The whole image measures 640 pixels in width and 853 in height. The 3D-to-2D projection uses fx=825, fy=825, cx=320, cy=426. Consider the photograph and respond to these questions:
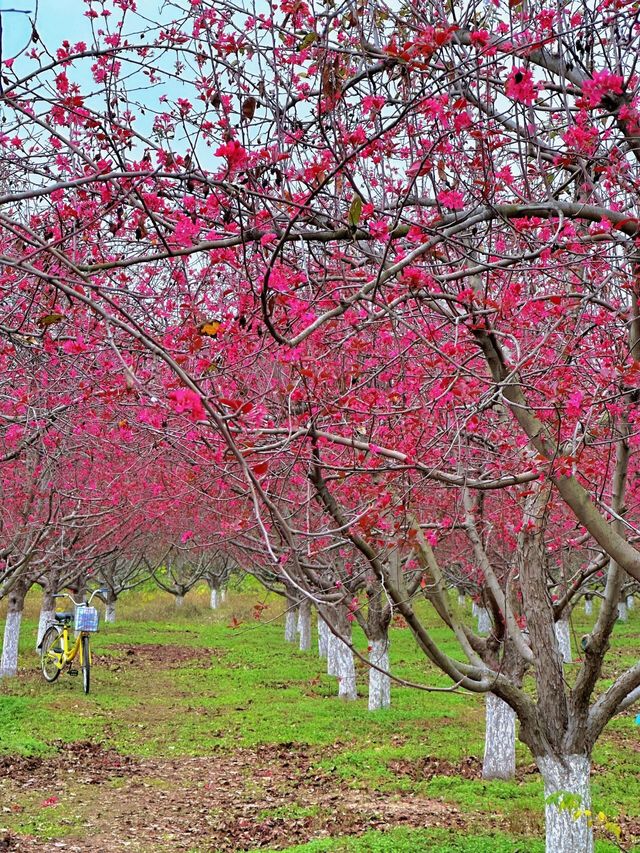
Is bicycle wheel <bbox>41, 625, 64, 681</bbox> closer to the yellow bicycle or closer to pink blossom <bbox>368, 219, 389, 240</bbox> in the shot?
the yellow bicycle

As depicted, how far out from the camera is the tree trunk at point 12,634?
19.7 metres

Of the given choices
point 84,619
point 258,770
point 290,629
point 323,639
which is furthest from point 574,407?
point 290,629

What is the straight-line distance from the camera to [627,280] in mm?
5602

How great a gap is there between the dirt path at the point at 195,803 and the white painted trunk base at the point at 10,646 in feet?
21.6

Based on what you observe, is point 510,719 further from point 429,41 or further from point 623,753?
point 429,41

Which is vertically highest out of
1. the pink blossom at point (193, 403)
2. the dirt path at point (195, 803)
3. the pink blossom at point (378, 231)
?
the pink blossom at point (378, 231)

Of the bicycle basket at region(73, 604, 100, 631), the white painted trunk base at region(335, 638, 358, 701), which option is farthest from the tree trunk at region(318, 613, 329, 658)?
the bicycle basket at region(73, 604, 100, 631)

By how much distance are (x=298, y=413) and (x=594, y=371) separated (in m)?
2.14

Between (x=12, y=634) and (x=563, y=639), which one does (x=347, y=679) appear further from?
(x=12, y=634)

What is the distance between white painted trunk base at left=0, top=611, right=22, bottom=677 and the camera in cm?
1970

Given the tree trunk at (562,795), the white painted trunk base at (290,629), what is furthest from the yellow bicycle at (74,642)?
the tree trunk at (562,795)

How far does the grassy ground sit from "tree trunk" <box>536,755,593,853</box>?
77.4 inches

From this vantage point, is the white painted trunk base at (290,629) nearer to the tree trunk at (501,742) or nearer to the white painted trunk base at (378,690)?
the white painted trunk base at (378,690)

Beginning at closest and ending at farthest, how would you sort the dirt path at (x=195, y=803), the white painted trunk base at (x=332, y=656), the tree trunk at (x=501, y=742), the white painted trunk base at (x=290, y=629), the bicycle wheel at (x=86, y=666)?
the dirt path at (x=195, y=803) → the tree trunk at (x=501, y=742) → the bicycle wheel at (x=86, y=666) → the white painted trunk base at (x=332, y=656) → the white painted trunk base at (x=290, y=629)
